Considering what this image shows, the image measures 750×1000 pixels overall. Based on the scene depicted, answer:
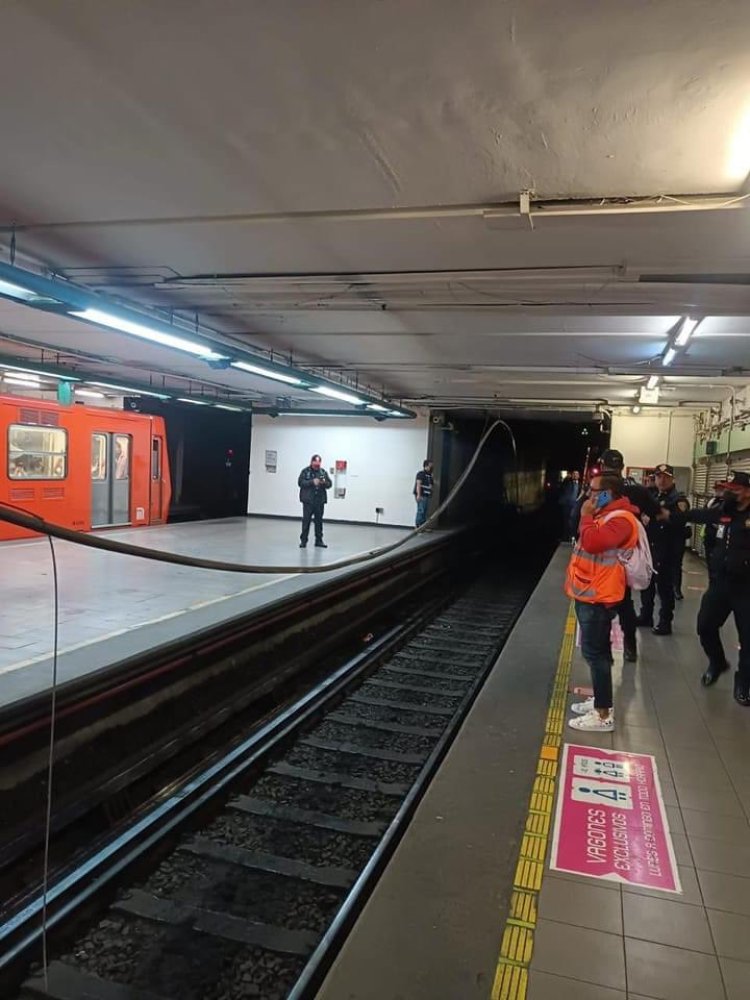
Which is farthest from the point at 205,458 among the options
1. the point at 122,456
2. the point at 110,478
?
the point at 110,478

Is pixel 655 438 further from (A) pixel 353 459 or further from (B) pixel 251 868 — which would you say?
(B) pixel 251 868

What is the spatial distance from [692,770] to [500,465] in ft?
72.1

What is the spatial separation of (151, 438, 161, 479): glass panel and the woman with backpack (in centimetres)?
1246

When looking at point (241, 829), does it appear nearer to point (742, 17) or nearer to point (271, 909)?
point (271, 909)

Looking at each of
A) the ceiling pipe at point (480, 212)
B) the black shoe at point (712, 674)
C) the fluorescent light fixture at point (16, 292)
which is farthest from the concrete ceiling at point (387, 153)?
the black shoe at point (712, 674)

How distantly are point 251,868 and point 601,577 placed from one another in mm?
2928

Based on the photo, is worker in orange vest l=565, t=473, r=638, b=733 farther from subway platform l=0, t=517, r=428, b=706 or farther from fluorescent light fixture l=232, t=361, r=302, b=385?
fluorescent light fixture l=232, t=361, r=302, b=385

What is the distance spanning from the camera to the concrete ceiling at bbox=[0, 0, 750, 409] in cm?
261

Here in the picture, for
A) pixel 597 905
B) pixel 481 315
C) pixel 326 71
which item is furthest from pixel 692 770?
pixel 481 315

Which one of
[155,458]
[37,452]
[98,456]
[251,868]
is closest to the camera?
[251,868]

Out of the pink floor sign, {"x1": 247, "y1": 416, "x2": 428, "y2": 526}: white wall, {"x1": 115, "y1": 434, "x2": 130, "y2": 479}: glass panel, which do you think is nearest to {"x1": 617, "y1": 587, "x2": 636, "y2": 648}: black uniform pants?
the pink floor sign

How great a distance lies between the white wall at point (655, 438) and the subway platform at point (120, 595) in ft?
16.8

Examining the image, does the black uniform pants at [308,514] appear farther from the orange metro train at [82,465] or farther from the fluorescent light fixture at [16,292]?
the fluorescent light fixture at [16,292]

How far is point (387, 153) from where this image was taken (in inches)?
140
